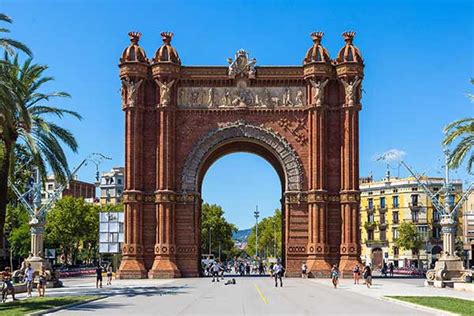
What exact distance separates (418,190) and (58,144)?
78.1 meters

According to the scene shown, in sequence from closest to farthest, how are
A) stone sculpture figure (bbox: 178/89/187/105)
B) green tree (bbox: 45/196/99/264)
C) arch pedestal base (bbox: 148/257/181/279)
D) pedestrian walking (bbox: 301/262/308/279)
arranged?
pedestrian walking (bbox: 301/262/308/279) < arch pedestal base (bbox: 148/257/181/279) < stone sculpture figure (bbox: 178/89/187/105) < green tree (bbox: 45/196/99/264)

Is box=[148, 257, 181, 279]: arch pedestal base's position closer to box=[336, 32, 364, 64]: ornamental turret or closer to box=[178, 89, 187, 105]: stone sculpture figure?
box=[178, 89, 187, 105]: stone sculpture figure

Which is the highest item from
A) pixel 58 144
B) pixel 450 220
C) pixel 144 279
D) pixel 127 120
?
pixel 127 120

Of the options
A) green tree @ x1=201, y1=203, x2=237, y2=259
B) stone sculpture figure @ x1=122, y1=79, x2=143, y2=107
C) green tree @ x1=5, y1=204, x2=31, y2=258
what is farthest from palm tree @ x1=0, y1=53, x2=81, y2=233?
green tree @ x1=201, y1=203, x2=237, y2=259

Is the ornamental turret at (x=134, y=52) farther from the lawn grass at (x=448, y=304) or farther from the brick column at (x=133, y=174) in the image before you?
the lawn grass at (x=448, y=304)

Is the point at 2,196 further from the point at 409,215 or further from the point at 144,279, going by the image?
the point at 409,215

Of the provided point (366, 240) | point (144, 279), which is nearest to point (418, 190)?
point (366, 240)

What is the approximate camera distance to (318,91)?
181ft

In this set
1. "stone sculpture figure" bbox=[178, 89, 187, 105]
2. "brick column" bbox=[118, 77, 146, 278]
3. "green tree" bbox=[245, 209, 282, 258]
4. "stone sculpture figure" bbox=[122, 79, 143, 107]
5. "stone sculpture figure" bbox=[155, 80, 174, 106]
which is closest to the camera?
"brick column" bbox=[118, 77, 146, 278]

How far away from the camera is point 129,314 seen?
25.3 meters

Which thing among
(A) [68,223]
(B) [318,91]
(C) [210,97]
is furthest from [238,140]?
(A) [68,223]

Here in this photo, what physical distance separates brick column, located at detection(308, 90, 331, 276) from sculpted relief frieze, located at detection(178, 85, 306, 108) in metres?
1.89

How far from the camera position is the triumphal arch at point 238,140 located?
5484 centimetres

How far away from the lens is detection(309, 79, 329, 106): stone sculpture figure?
55.0 m
